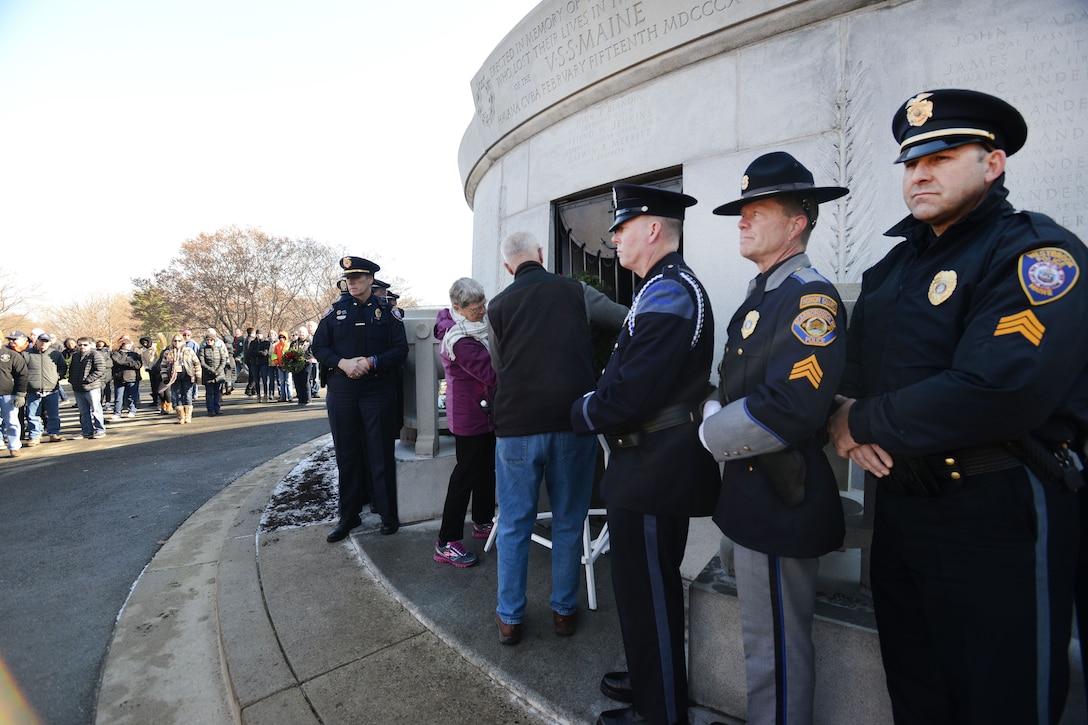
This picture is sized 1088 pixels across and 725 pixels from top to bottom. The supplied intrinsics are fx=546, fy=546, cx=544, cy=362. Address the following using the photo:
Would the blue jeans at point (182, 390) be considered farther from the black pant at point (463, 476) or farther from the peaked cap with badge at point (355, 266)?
the black pant at point (463, 476)

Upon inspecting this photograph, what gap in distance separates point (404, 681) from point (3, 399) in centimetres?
1013

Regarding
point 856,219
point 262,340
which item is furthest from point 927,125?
point 262,340

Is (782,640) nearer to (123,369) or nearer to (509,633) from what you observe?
(509,633)

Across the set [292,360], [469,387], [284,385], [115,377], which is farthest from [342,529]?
[284,385]

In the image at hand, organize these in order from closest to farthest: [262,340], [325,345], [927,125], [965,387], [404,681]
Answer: [965,387] → [927,125] → [404,681] → [325,345] → [262,340]

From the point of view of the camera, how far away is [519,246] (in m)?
2.88

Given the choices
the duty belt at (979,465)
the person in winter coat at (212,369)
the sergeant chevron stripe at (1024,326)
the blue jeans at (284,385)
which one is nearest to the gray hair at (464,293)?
the duty belt at (979,465)

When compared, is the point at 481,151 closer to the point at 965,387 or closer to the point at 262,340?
the point at 965,387

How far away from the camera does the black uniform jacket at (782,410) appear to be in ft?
5.22

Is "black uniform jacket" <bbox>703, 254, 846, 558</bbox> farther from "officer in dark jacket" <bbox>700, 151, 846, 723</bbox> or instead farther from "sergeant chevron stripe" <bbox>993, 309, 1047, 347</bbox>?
"sergeant chevron stripe" <bbox>993, 309, 1047, 347</bbox>

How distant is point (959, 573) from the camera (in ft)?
4.63

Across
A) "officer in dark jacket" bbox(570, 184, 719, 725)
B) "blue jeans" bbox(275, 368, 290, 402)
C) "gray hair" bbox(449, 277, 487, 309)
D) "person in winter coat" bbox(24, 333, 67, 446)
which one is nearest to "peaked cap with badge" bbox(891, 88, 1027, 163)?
"officer in dark jacket" bbox(570, 184, 719, 725)

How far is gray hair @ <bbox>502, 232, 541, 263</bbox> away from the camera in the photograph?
9.47 feet

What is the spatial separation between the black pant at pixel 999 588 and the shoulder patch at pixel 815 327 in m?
0.50
